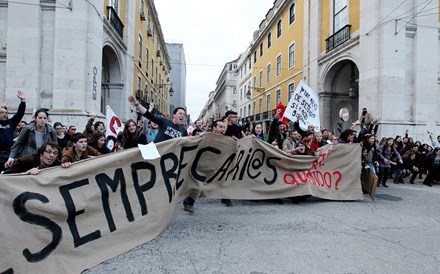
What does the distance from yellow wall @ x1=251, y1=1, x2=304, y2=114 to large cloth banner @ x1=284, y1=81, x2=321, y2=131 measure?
43.2 feet

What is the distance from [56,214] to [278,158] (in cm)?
398

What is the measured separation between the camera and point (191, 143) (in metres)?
4.44

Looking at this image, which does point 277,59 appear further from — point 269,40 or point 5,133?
point 5,133

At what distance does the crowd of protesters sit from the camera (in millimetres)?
3913

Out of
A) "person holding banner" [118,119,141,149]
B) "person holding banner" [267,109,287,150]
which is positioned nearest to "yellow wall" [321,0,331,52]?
"person holding banner" [267,109,287,150]

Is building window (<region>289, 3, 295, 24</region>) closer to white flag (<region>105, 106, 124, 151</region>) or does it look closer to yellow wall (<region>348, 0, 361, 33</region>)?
yellow wall (<region>348, 0, 361, 33</region>)

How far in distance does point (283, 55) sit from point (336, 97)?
8983 millimetres

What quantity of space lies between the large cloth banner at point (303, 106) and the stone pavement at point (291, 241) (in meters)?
2.98

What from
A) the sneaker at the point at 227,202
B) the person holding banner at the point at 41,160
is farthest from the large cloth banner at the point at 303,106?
the person holding banner at the point at 41,160

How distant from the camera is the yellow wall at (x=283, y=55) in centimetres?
2152

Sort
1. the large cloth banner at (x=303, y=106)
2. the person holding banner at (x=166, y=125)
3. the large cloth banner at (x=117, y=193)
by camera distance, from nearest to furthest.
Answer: the large cloth banner at (x=117, y=193), the person holding banner at (x=166, y=125), the large cloth banner at (x=303, y=106)

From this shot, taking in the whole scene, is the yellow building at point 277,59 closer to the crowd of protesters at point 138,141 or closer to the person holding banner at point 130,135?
the crowd of protesters at point 138,141

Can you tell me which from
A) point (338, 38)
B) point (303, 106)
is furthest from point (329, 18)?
point (303, 106)

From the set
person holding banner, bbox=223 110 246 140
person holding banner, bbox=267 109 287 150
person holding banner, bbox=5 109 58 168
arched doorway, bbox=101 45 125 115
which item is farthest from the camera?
arched doorway, bbox=101 45 125 115
